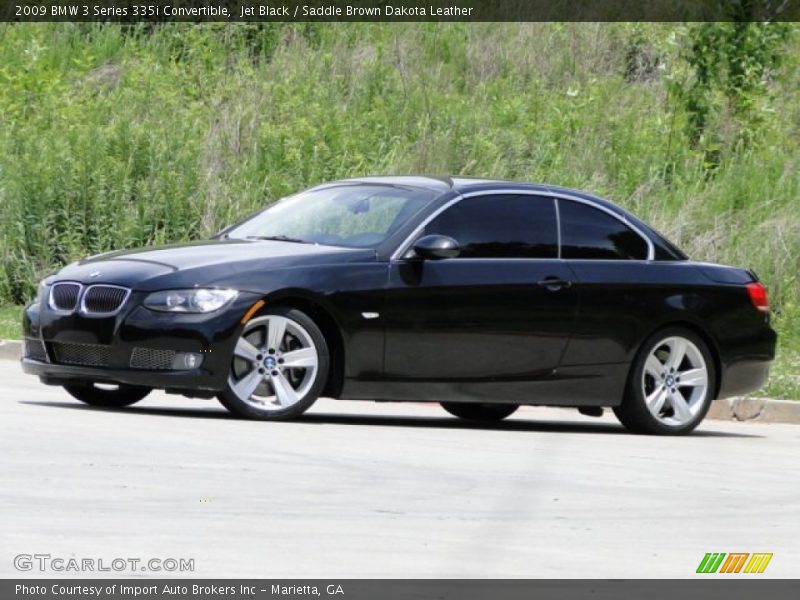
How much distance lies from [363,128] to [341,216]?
13071 millimetres

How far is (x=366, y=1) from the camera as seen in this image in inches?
1302

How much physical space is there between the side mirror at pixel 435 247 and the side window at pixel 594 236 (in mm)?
1111

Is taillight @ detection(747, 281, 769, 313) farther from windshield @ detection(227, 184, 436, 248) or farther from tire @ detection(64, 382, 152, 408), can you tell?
tire @ detection(64, 382, 152, 408)

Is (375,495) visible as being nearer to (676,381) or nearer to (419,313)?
(419,313)

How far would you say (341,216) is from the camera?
1346cm

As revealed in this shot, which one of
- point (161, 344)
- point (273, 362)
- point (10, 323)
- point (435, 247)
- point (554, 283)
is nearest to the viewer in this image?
point (161, 344)

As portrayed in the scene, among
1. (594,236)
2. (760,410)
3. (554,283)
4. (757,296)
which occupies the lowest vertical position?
(760,410)

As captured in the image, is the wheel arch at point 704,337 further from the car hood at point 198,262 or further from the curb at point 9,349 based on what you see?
the curb at point 9,349

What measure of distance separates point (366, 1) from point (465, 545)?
2562cm

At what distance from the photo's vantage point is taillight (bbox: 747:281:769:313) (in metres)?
14.6

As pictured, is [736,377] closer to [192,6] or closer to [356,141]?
[356,141]

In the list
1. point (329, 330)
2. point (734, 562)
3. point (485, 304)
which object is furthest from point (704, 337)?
point (734, 562)

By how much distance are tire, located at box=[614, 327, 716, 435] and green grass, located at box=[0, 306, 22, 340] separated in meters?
6.66
